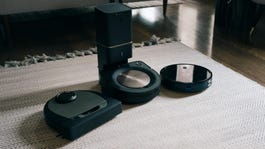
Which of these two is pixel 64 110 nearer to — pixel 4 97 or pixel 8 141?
pixel 8 141

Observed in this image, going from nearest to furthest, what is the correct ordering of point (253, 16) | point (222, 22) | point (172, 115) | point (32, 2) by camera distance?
point (172, 115), point (32, 2), point (253, 16), point (222, 22)

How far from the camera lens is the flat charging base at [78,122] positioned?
1.05 meters

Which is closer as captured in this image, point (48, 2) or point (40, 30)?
point (48, 2)

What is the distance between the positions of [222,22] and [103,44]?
4.75ft

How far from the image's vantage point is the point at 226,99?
52.4 inches

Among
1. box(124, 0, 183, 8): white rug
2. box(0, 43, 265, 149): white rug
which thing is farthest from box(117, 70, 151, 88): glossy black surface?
box(124, 0, 183, 8): white rug

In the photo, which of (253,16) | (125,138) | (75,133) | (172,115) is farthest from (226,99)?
(253,16)

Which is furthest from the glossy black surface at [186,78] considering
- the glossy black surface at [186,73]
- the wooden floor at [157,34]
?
the wooden floor at [157,34]

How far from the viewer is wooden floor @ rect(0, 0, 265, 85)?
192 centimetres

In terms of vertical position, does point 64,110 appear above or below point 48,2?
below

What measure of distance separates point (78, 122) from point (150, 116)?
0.96ft

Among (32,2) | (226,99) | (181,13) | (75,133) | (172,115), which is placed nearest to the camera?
(75,133)

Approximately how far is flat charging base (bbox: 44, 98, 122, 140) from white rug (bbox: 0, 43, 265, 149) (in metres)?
0.02

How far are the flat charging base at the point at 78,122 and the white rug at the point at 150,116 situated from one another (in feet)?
0.08
